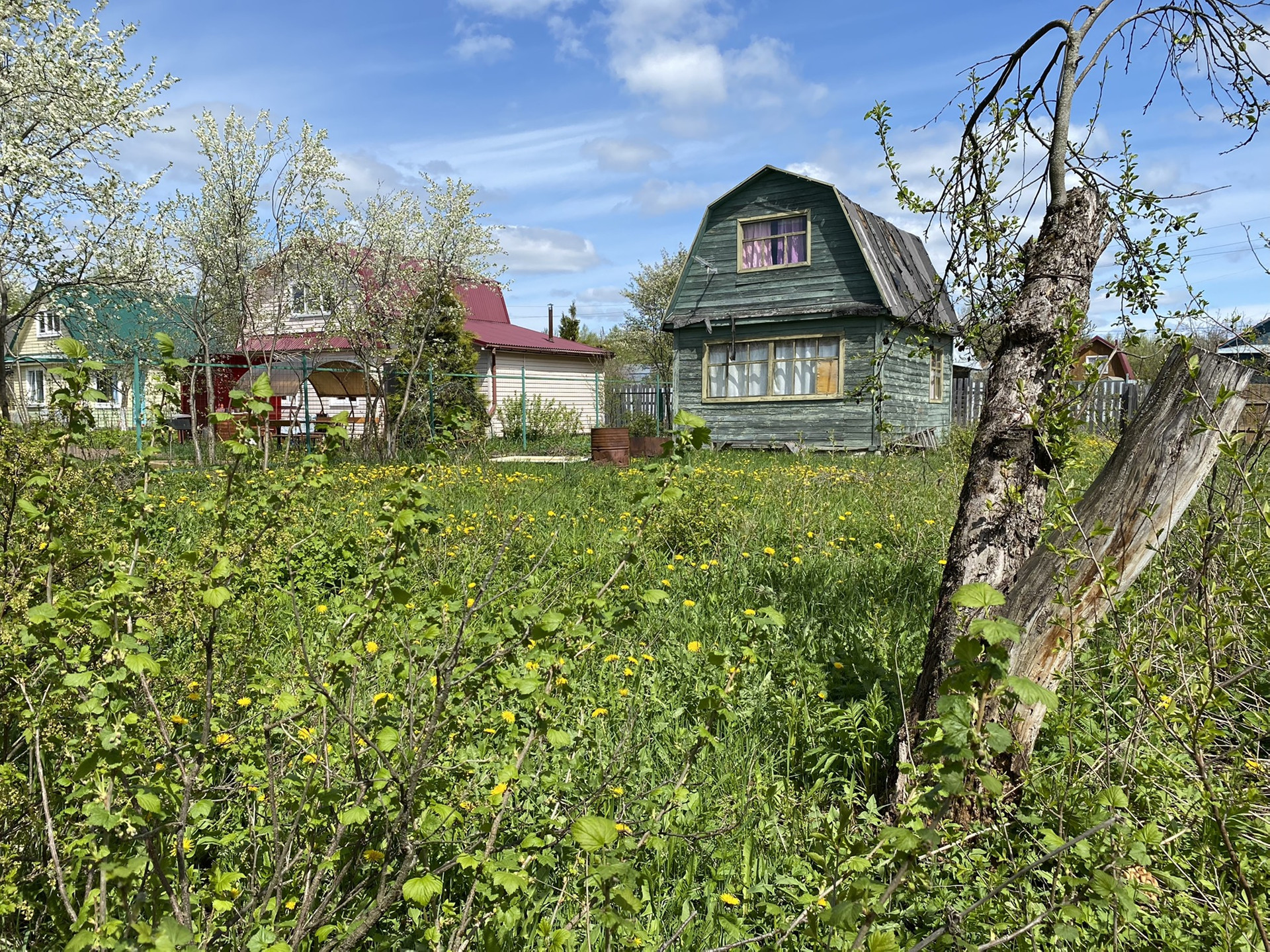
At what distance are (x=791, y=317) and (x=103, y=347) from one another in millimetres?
16941

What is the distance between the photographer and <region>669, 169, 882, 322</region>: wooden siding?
15.3 meters

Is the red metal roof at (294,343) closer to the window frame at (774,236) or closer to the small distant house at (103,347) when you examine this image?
the small distant house at (103,347)

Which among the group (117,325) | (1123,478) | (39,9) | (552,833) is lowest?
(552,833)

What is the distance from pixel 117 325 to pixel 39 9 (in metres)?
13.8

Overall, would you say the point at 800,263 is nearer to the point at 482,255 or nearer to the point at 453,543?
the point at 482,255

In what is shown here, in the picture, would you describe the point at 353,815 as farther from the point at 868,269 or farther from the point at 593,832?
the point at 868,269

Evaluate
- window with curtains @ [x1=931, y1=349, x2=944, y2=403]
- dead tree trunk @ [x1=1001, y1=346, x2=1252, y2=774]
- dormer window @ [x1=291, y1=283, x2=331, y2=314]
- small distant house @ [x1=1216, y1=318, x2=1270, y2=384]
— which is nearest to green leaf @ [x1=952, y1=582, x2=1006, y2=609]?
dead tree trunk @ [x1=1001, y1=346, x2=1252, y2=774]

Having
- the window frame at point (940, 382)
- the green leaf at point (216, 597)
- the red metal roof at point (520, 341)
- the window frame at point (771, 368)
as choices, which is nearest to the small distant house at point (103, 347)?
the green leaf at point (216, 597)

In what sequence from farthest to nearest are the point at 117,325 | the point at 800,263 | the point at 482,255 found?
1. the point at 117,325
2. the point at 482,255
3. the point at 800,263

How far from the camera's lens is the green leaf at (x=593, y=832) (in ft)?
4.08

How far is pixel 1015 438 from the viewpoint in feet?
Result: 8.58

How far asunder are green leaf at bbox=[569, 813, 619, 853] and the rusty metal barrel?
10515 mm

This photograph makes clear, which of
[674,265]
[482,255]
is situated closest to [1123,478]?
[482,255]

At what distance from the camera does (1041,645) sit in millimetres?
2379
